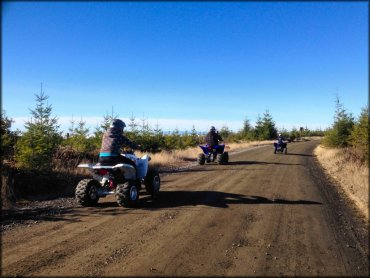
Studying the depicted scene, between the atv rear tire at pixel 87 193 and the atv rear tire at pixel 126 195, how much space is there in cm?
82

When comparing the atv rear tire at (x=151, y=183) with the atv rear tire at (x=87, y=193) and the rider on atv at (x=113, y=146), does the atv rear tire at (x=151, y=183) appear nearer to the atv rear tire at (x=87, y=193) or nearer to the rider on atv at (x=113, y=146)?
the rider on atv at (x=113, y=146)

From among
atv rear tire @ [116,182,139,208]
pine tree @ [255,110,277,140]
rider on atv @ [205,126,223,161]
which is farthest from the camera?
pine tree @ [255,110,277,140]

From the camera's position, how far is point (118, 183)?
10.3m

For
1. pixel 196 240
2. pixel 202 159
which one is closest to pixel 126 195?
pixel 196 240

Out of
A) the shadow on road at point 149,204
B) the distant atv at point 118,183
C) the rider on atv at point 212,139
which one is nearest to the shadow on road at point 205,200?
the shadow on road at point 149,204

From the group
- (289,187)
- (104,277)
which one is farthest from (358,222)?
(104,277)

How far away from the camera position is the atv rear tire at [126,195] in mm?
9297

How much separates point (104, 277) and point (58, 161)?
11296 mm

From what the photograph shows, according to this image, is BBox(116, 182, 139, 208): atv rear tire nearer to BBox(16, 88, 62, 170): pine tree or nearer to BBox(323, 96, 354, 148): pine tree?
BBox(16, 88, 62, 170): pine tree

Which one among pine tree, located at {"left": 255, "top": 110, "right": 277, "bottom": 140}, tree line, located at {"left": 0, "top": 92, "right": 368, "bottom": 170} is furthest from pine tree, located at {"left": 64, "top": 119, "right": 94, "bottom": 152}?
pine tree, located at {"left": 255, "top": 110, "right": 277, "bottom": 140}

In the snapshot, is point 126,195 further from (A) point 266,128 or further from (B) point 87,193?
(A) point 266,128

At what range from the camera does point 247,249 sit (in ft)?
20.5

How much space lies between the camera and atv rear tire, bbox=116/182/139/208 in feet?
30.5

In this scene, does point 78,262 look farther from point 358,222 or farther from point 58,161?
point 58,161
